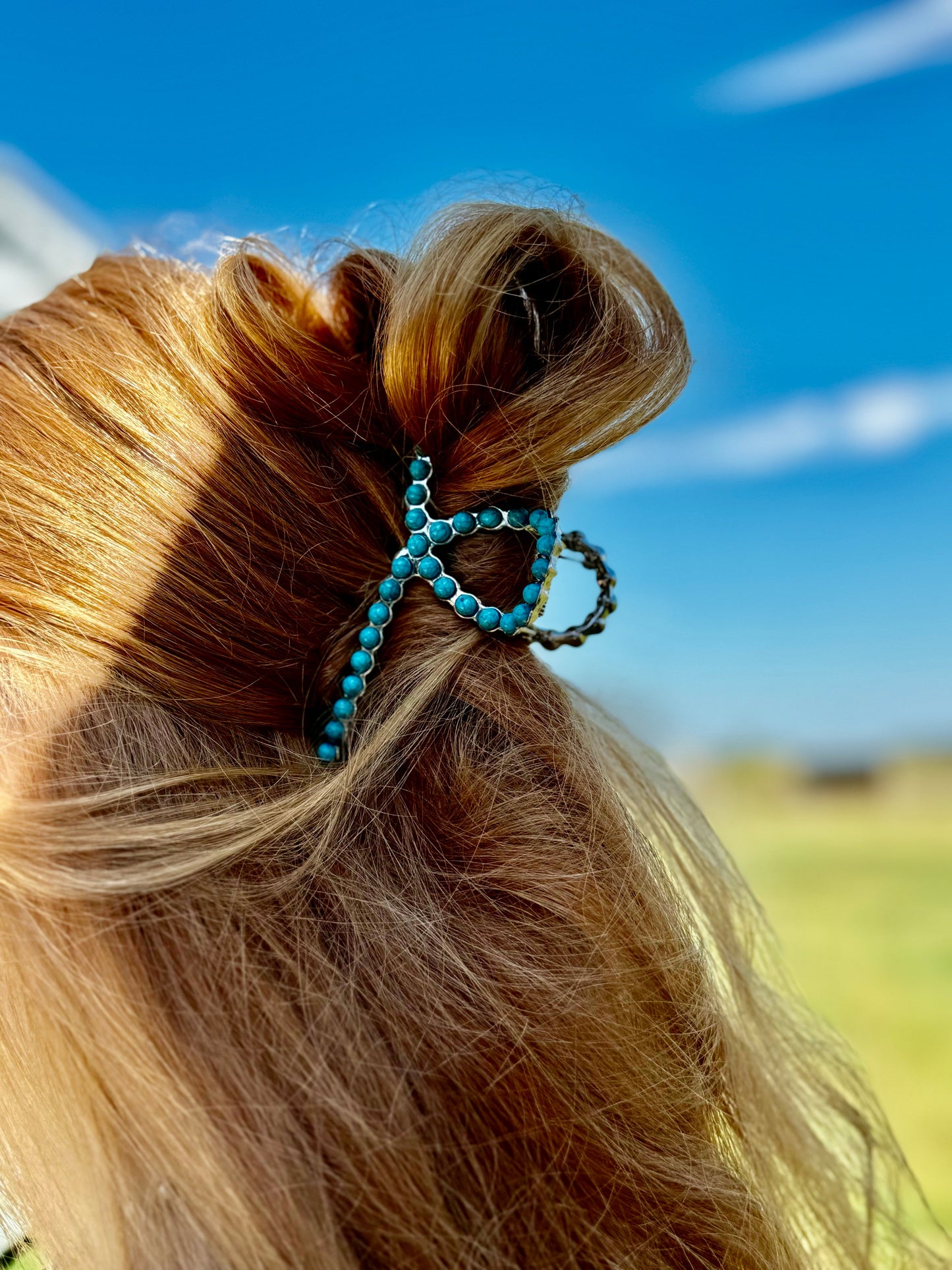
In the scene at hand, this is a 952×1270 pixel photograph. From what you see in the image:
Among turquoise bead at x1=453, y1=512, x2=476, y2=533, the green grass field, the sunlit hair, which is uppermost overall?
the green grass field

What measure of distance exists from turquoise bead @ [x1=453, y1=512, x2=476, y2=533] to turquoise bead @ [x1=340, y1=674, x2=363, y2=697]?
0.44ft

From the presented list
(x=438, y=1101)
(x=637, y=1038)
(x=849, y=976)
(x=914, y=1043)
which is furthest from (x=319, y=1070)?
(x=849, y=976)

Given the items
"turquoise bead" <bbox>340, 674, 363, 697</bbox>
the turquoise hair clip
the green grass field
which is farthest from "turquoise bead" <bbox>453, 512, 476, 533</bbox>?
the green grass field

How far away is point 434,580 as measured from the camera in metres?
0.71

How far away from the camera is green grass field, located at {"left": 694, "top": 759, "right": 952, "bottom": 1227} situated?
339 centimetres

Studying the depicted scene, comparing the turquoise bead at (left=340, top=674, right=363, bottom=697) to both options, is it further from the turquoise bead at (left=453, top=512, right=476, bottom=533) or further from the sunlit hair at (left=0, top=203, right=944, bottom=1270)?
the turquoise bead at (left=453, top=512, right=476, bottom=533)

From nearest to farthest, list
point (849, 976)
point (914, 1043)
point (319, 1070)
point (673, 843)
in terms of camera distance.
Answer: point (319, 1070) < point (673, 843) < point (914, 1043) < point (849, 976)

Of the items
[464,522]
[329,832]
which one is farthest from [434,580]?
[329,832]

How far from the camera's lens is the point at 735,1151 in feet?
2.51

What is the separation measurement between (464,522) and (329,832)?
24 centimetres

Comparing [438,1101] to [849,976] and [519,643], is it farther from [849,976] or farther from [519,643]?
[849,976]

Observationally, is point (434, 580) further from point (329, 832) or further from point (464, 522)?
point (329, 832)

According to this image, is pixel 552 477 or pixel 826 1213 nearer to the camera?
pixel 552 477

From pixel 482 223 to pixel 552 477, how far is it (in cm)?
19
